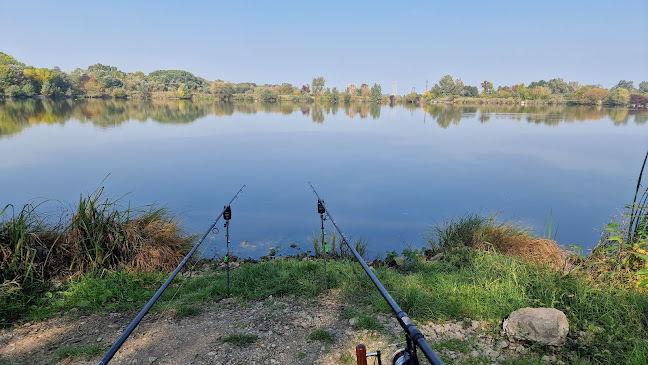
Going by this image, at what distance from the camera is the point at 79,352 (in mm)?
3068

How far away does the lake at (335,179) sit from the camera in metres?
8.93

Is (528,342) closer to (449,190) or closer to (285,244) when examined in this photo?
(285,244)

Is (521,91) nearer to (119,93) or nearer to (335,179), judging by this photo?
(119,93)

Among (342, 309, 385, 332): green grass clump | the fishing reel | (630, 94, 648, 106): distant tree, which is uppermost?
Result: (630, 94, 648, 106): distant tree

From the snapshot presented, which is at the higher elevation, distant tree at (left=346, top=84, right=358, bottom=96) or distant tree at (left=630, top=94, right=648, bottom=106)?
distant tree at (left=346, top=84, right=358, bottom=96)

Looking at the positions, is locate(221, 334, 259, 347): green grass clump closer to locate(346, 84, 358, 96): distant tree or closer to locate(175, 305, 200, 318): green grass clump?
locate(175, 305, 200, 318): green grass clump

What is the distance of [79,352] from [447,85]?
Result: 113 m

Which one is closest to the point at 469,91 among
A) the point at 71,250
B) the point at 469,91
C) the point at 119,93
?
the point at 469,91

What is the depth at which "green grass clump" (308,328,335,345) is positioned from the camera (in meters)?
3.34

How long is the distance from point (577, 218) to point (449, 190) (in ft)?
12.0

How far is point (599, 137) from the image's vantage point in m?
23.5

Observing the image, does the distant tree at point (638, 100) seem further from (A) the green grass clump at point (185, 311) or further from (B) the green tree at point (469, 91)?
(A) the green grass clump at point (185, 311)

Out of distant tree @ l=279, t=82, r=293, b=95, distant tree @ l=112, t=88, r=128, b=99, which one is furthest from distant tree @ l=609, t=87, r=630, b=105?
distant tree @ l=112, t=88, r=128, b=99

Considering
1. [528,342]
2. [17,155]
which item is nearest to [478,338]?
[528,342]
